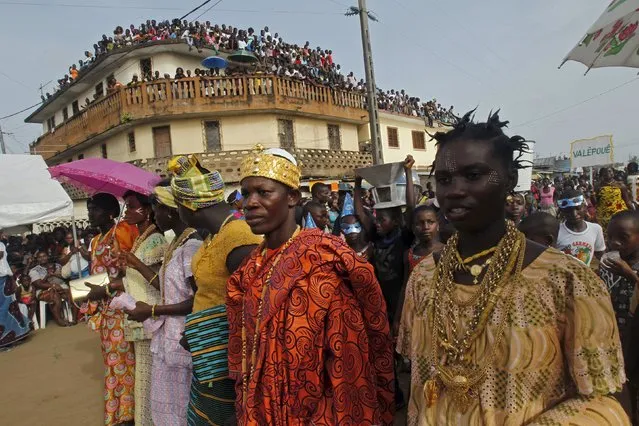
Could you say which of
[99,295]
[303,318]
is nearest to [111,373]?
[99,295]

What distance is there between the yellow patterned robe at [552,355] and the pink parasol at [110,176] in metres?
3.35

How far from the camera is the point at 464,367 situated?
4.35 feet

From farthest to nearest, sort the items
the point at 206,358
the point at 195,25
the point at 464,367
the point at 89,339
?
1. the point at 195,25
2. the point at 89,339
3. the point at 206,358
4. the point at 464,367

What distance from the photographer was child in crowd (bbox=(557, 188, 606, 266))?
3936mm

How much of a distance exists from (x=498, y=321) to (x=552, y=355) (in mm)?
166

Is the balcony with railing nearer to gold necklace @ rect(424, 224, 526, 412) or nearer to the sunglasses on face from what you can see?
the sunglasses on face

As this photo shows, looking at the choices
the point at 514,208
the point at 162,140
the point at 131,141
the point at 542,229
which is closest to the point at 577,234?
the point at 514,208

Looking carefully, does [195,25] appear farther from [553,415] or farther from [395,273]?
[553,415]

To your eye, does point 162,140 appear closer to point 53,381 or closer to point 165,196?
point 53,381

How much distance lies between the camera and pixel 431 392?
4.47ft

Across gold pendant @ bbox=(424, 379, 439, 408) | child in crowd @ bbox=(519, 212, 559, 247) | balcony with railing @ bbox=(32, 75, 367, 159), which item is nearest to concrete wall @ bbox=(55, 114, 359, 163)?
balcony with railing @ bbox=(32, 75, 367, 159)

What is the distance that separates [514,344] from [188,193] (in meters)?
2.00

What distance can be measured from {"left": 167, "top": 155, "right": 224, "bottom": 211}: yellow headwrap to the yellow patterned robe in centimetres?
181

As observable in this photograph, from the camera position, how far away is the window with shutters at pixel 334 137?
22328 mm
